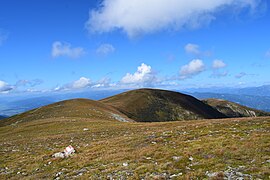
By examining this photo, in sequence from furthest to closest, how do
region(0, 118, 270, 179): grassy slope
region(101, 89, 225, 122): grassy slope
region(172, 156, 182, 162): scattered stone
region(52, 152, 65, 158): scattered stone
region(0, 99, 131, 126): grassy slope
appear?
region(101, 89, 225, 122): grassy slope < region(0, 99, 131, 126): grassy slope < region(52, 152, 65, 158): scattered stone < region(172, 156, 182, 162): scattered stone < region(0, 118, 270, 179): grassy slope

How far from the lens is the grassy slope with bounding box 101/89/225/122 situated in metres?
133

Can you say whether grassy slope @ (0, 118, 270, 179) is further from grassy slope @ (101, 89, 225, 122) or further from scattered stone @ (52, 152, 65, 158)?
grassy slope @ (101, 89, 225, 122)

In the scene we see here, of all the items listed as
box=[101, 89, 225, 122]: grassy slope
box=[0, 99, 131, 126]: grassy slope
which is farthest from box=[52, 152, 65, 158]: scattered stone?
box=[101, 89, 225, 122]: grassy slope

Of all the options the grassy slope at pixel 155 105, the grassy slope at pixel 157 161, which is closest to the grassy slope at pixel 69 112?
the grassy slope at pixel 155 105

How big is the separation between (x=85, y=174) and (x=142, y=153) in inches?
224

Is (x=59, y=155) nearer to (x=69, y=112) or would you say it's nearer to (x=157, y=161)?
(x=157, y=161)

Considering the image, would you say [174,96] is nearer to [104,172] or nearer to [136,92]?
[136,92]

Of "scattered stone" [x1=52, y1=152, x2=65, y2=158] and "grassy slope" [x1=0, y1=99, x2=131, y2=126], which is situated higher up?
"grassy slope" [x1=0, y1=99, x2=131, y2=126]

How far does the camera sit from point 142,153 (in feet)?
67.9


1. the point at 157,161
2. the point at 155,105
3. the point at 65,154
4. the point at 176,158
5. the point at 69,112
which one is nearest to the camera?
the point at 157,161

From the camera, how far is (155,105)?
157 m

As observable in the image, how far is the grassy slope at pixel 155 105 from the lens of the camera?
133 meters

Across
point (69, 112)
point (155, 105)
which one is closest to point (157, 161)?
point (69, 112)

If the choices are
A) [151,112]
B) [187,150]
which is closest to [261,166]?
[187,150]
